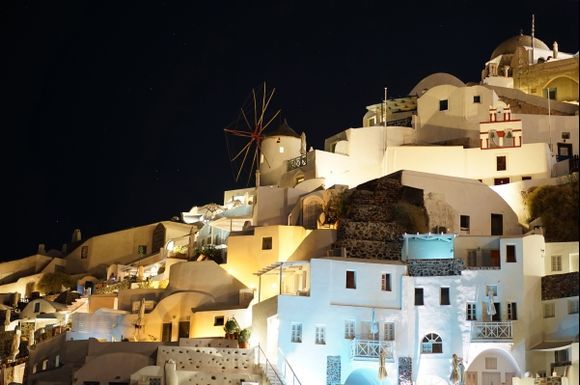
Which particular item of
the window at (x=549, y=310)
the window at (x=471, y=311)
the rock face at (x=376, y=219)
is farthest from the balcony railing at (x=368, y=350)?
the window at (x=549, y=310)

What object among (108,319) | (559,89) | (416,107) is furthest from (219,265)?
(559,89)

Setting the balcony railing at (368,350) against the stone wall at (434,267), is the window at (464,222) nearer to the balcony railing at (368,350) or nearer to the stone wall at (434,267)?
the stone wall at (434,267)

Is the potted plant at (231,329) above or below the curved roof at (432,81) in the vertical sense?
below

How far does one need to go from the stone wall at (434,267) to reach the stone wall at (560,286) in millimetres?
3396

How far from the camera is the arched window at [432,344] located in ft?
140

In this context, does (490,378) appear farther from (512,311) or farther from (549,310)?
(549,310)

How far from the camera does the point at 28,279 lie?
68.3 meters

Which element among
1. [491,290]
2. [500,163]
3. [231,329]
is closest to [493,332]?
[491,290]

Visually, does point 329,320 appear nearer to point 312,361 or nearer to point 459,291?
point 312,361

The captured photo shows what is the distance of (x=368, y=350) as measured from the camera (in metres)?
42.3

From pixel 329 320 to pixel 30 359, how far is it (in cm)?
1550

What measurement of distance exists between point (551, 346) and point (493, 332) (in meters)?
2.33

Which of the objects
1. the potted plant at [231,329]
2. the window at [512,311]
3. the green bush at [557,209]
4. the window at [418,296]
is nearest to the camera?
the window at [512,311]

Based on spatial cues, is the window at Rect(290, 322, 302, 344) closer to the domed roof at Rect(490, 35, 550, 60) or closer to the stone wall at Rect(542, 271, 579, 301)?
the stone wall at Rect(542, 271, 579, 301)
